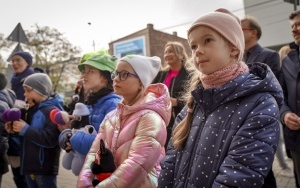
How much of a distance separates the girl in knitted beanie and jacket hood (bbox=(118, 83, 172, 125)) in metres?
0.54

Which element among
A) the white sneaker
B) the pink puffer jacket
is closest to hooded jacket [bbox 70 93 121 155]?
the pink puffer jacket

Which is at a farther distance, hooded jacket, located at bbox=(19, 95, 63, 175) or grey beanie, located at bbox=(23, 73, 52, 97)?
grey beanie, located at bbox=(23, 73, 52, 97)

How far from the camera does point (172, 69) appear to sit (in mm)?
4367

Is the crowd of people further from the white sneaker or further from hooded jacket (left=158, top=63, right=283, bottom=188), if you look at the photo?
the white sneaker

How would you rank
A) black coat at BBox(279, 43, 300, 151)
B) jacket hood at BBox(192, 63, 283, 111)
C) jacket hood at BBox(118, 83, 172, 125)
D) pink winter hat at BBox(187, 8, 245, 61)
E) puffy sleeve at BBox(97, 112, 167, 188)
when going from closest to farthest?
1. jacket hood at BBox(192, 63, 283, 111)
2. pink winter hat at BBox(187, 8, 245, 61)
3. puffy sleeve at BBox(97, 112, 167, 188)
4. jacket hood at BBox(118, 83, 172, 125)
5. black coat at BBox(279, 43, 300, 151)

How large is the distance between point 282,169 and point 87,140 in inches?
155

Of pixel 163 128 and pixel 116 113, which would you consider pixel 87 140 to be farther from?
pixel 163 128

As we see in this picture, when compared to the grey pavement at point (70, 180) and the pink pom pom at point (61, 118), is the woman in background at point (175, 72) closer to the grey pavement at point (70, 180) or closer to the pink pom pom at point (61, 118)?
the pink pom pom at point (61, 118)

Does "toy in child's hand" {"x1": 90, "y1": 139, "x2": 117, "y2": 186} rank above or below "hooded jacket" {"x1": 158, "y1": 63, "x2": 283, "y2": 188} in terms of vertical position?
below

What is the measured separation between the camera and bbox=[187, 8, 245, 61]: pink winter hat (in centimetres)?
162

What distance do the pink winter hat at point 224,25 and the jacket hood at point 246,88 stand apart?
158 millimetres

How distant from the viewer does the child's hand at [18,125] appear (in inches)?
132

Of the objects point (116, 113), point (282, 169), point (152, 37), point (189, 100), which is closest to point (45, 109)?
point (116, 113)

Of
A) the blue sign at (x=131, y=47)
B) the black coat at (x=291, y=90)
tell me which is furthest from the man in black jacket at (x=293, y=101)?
the blue sign at (x=131, y=47)
